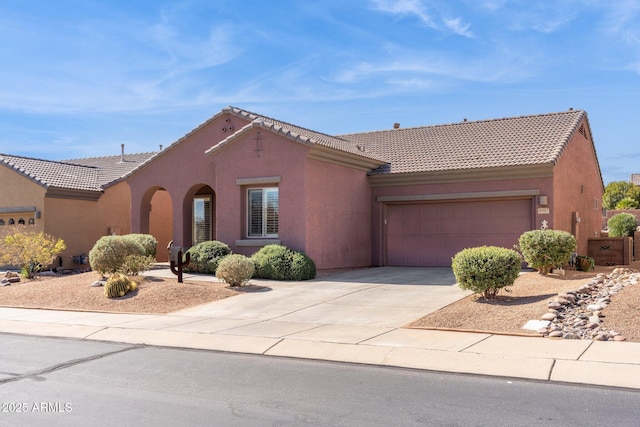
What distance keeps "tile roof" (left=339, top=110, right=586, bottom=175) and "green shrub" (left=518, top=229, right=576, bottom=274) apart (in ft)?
13.4

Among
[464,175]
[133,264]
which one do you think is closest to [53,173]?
[133,264]

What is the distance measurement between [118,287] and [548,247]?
11100 millimetres

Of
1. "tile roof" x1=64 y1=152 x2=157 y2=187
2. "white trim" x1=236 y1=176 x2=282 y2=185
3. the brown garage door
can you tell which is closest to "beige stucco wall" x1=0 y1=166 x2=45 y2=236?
"tile roof" x1=64 y1=152 x2=157 y2=187

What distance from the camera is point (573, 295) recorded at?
1257 centimetres

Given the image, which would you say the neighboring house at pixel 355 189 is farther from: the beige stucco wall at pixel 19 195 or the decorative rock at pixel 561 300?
the decorative rock at pixel 561 300

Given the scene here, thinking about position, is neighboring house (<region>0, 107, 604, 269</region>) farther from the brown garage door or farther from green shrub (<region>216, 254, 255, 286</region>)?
green shrub (<region>216, 254, 255, 286</region>)

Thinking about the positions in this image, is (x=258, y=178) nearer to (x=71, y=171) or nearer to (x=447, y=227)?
(x=447, y=227)

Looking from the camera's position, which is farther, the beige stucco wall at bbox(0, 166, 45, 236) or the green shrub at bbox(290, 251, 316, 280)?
the beige stucco wall at bbox(0, 166, 45, 236)

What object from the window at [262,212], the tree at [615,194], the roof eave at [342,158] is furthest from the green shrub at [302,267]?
the tree at [615,194]

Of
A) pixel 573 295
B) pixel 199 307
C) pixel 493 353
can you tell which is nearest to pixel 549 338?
pixel 493 353

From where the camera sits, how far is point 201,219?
25.0 metres

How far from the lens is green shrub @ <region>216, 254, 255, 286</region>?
16.9 meters

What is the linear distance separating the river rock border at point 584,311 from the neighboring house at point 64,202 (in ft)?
67.8

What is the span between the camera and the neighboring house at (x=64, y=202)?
85.4 ft
